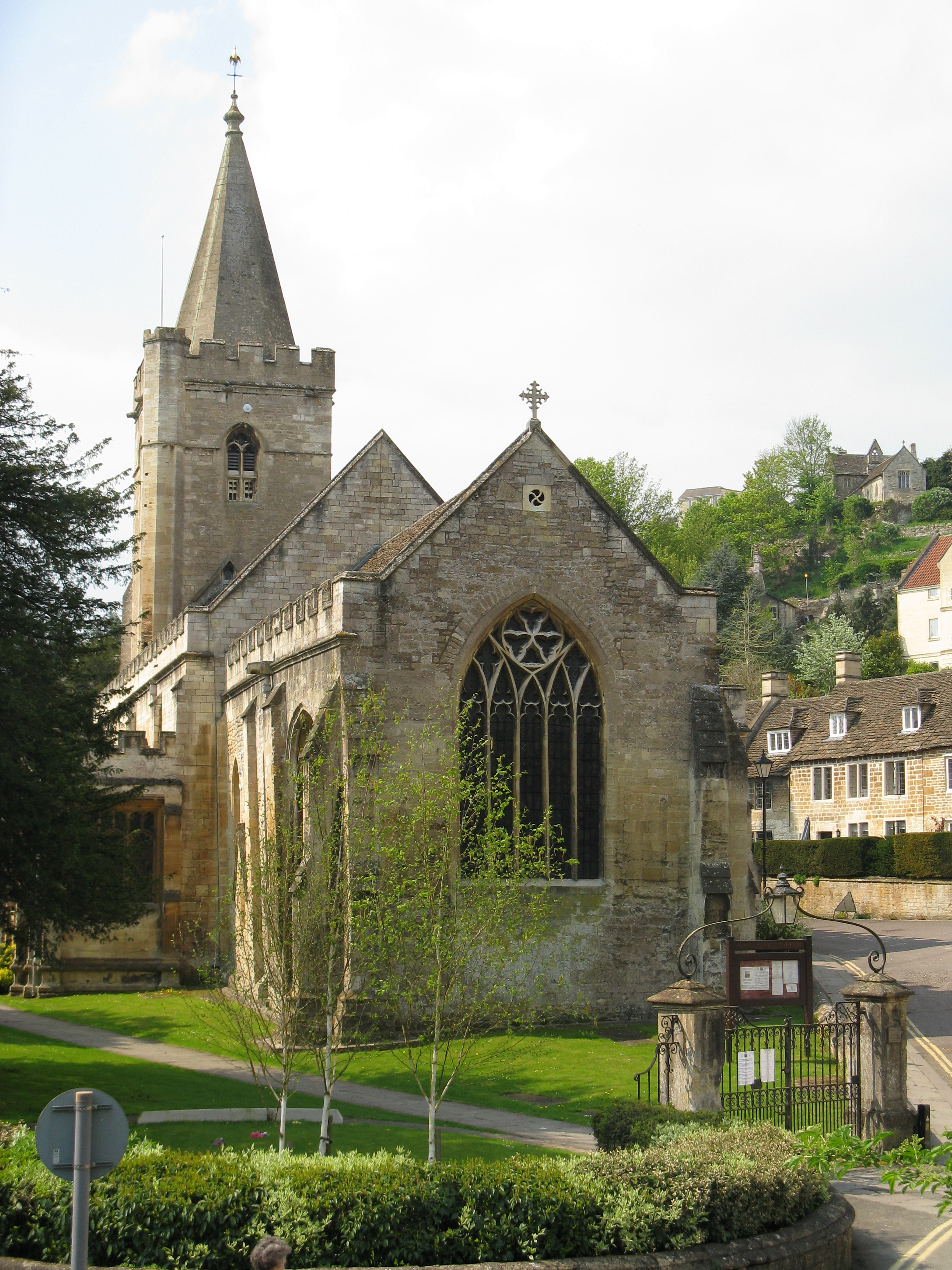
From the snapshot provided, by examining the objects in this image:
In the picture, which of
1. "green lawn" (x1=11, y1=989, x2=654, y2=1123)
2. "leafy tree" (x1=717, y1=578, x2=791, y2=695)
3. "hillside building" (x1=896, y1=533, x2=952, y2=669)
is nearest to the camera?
"green lawn" (x1=11, y1=989, x2=654, y2=1123)

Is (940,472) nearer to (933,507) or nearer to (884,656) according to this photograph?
(933,507)

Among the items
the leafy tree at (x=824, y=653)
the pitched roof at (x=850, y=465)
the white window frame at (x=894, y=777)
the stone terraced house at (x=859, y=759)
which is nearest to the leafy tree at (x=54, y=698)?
the stone terraced house at (x=859, y=759)

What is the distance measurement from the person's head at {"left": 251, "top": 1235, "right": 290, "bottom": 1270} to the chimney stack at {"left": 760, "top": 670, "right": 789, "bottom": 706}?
2308 inches

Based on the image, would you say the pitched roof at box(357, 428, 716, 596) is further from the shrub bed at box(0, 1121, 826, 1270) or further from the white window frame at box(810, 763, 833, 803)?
the white window frame at box(810, 763, 833, 803)

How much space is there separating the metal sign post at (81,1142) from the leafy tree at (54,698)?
403 inches

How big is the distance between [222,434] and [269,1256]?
3531 centimetres

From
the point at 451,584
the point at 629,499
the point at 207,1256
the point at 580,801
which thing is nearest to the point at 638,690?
the point at 580,801

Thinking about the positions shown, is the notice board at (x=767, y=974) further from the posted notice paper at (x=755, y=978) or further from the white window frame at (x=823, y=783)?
the white window frame at (x=823, y=783)

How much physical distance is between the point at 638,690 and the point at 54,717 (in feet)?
34.5

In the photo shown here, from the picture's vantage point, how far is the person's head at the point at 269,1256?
7.53 m

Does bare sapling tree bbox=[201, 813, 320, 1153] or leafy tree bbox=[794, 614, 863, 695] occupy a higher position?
leafy tree bbox=[794, 614, 863, 695]

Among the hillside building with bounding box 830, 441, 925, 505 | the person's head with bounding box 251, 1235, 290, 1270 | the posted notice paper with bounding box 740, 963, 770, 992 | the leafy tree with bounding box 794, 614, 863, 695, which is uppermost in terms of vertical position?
the hillside building with bounding box 830, 441, 925, 505

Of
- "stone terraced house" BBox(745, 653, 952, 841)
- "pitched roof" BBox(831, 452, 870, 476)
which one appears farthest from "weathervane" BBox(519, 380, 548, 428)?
"pitched roof" BBox(831, 452, 870, 476)

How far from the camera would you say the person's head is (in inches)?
297
